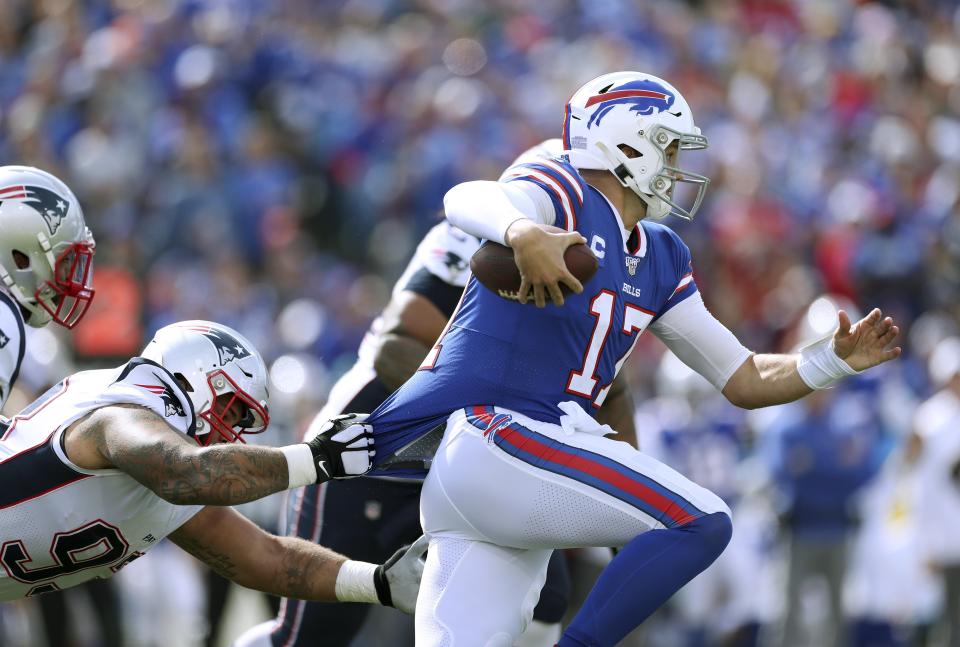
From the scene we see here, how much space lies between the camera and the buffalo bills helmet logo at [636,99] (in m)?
4.54

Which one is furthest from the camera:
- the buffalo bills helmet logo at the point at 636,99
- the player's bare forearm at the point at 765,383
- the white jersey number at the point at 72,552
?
the player's bare forearm at the point at 765,383

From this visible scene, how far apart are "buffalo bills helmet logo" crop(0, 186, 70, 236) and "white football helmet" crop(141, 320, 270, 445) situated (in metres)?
0.65

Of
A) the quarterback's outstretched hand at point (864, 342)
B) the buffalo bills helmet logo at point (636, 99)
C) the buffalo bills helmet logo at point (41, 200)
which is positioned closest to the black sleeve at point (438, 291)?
the buffalo bills helmet logo at point (636, 99)

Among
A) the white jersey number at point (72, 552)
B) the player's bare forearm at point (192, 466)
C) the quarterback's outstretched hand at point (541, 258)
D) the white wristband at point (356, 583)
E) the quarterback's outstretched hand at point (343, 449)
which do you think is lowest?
the white jersey number at point (72, 552)

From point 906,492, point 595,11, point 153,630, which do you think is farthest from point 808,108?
point 153,630

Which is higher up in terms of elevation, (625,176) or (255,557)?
(625,176)

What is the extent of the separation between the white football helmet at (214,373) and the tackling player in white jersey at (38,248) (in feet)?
1.96

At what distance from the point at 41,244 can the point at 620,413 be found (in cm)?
213

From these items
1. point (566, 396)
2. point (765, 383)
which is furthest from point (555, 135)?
point (566, 396)

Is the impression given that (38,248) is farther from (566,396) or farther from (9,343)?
(566,396)

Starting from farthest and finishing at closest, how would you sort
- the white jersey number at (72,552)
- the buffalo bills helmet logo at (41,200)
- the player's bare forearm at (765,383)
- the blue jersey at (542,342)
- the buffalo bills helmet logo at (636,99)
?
1. the buffalo bills helmet logo at (41,200)
2. the player's bare forearm at (765,383)
3. the buffalo bills helmet logo at (636,99)
4. the white jersey number at (72,552)
5. the blue jersey at (542,342)

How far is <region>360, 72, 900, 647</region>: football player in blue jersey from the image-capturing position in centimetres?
407

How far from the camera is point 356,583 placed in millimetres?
4730

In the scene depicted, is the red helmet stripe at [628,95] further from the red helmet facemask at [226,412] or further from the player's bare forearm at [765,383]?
the red helmet facemask at [226,412]
